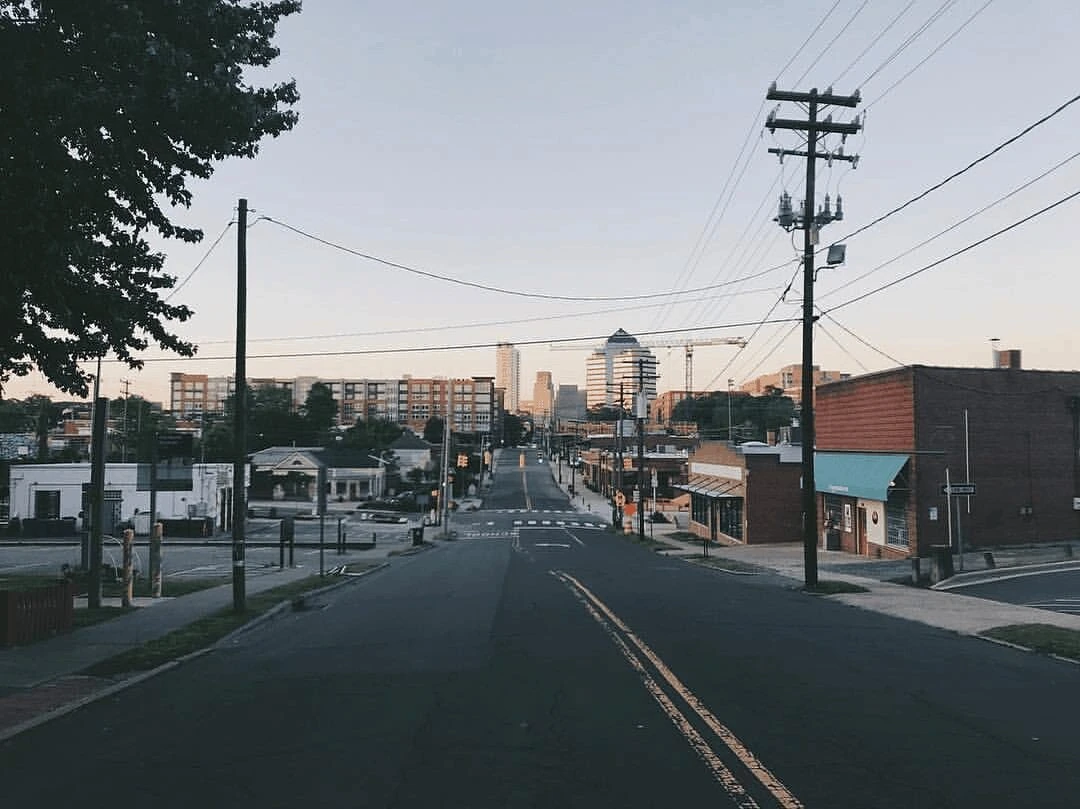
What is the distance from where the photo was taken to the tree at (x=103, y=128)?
1023cm

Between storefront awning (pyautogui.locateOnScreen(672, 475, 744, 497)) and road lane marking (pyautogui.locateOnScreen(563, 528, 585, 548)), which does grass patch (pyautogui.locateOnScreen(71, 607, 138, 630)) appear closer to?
road lane marking (pyautogui.locateOnScreen(563, 528, 585, 548))

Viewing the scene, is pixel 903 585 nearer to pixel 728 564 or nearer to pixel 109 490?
pixel 728 564

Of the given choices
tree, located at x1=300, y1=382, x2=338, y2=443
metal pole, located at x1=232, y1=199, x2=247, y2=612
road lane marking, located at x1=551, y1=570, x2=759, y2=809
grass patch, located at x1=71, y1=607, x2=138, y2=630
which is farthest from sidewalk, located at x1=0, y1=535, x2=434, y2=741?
tree, located at x1=300, y1=382, x2=338, y2=443

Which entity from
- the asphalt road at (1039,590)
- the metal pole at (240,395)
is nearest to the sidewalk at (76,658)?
the metal pole at (240,395)

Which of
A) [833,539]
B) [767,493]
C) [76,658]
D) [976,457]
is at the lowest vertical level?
[833,539]

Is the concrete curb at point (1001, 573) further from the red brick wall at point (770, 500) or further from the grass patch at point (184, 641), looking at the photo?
the red brick wall at point (770, 500)

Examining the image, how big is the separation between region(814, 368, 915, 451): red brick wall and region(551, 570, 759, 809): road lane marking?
2253 cm

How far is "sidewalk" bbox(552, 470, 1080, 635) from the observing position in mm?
17375

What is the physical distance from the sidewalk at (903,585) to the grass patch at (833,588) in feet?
0.95

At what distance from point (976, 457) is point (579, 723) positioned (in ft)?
94.4

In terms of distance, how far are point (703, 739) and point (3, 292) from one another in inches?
374

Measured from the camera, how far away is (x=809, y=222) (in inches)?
979

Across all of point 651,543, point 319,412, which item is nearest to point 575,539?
point 651,543

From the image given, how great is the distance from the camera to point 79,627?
1647cm
